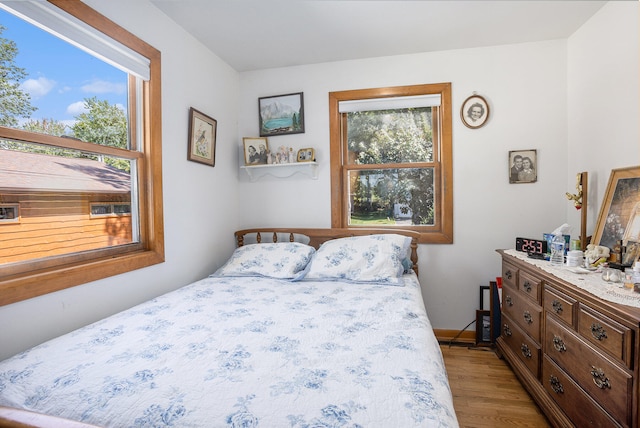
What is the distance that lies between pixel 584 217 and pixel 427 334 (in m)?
1.57

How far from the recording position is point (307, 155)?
2877 mm

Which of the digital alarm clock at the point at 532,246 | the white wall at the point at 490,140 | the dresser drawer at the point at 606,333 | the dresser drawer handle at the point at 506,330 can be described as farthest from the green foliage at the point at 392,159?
the dresser drawer at the point at 606,333

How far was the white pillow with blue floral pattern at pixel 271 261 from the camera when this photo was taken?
94.8 inches

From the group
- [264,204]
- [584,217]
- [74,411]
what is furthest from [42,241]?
[584,217]

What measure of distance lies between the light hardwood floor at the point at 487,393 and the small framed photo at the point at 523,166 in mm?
1395

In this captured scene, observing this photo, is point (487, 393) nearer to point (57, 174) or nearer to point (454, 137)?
point (454, 137)

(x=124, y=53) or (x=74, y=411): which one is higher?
(x=124, y=53)

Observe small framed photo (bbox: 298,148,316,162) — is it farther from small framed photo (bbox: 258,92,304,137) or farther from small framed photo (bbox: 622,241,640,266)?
small framed photo (bbox: 622,241,640,266)

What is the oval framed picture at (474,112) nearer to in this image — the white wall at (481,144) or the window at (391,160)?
the white wall at (481,144)

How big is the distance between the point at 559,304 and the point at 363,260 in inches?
44.8

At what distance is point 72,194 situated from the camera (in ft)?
5.40

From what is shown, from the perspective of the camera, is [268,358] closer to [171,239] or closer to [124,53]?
[171,239]

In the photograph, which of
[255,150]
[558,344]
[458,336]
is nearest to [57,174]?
[255,150]

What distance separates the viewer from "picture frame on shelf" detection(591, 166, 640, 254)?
170 cm
